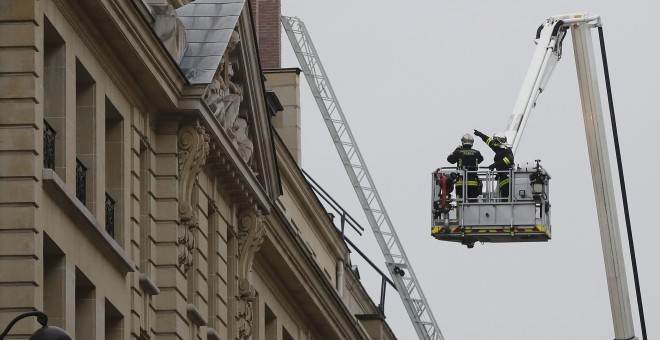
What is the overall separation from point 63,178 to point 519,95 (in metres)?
27.0

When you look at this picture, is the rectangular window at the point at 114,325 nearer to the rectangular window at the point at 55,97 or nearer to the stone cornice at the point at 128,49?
the rectangular window at the point at 55,97

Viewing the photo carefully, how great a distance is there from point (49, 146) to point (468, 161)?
78.9 ft

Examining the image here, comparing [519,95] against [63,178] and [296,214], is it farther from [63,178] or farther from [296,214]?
[63,178]

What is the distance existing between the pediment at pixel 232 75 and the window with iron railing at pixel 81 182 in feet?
17.3

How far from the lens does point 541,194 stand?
60.8m

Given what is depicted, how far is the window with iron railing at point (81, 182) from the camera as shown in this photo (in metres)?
40.0

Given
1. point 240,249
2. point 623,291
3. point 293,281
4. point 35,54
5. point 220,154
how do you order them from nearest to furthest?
point 35,54 < point 220,154 < point 240,249 < point 293,281 < point 623,291

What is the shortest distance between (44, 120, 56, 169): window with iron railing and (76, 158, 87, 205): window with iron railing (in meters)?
1.51

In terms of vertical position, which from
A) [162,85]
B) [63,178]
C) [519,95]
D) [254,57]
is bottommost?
[63,178]

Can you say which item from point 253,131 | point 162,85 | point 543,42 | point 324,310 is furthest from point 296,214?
point 162,85

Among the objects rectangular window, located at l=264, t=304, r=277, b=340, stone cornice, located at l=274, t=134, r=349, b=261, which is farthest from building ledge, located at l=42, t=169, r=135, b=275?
stone cornice, located at l=274, t=134, r=349, b=261

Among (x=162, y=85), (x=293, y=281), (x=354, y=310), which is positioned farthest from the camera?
(x=354, y=310)

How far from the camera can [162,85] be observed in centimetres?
4388

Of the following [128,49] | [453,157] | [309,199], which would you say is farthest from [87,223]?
[309,199]
